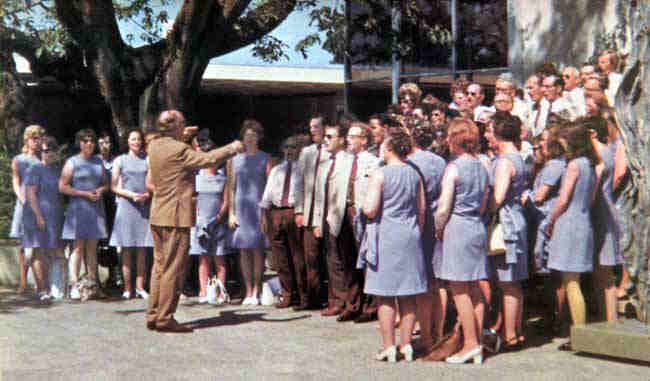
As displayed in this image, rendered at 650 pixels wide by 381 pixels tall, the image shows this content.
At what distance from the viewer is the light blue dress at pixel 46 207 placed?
11.6 metres

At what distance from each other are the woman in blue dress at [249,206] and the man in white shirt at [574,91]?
11.1ft

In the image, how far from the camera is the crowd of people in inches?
295

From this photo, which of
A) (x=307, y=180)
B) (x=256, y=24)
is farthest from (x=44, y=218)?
(x=256, y=24)

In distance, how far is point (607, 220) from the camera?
823cm

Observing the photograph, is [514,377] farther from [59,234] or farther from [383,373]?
[59,234]

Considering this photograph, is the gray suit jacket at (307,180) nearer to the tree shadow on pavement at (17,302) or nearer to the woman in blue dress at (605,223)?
the woman in blue dress at (605,223)

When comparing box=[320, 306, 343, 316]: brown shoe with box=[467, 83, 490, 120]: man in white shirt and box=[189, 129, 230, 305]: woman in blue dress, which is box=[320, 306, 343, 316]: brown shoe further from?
box=[467, 83, 490, 120]: man in white shirt

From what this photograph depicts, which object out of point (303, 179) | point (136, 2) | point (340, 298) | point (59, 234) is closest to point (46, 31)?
point (136, 2)

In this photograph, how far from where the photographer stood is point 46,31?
12.8 metres

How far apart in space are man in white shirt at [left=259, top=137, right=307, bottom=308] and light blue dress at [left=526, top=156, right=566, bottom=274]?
300 centimetres

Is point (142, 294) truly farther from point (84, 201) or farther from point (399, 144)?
point (399, 144)

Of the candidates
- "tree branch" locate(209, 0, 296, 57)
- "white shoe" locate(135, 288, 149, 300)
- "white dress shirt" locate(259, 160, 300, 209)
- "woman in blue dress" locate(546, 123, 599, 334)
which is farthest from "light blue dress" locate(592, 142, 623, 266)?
"tree branch" locate(209, 0, 296, 57)

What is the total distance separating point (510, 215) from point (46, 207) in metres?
6.26

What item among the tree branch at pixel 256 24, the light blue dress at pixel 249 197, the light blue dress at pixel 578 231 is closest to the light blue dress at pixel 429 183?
the light blue dress at pixel 578 231
